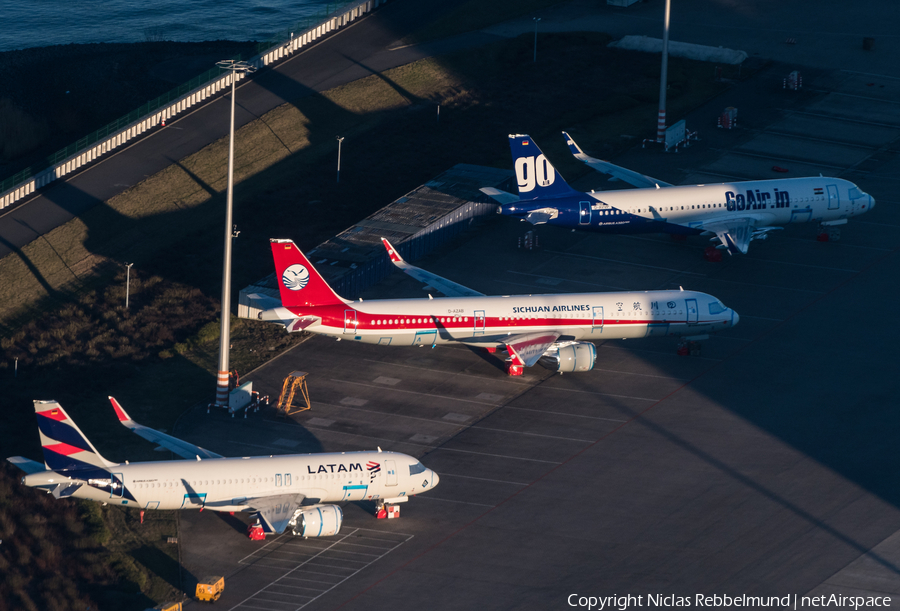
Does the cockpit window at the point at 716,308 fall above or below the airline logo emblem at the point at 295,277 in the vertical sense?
below

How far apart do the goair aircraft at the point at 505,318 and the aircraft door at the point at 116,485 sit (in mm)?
20443

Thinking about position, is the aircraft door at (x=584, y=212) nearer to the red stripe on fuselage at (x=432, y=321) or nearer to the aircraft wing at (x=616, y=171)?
the aircraft wing at (x=616, y=171)

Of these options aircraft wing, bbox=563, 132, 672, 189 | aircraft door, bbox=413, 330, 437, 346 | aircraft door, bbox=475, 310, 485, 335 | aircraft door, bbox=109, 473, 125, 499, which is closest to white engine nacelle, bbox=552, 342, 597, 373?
aircraft door, bbox=475, 310, 485, 335

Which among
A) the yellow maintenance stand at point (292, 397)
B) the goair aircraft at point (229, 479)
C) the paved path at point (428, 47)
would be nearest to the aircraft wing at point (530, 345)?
the yellow maintenance stand at point (292, 397)

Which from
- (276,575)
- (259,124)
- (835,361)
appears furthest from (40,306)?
(835,361)

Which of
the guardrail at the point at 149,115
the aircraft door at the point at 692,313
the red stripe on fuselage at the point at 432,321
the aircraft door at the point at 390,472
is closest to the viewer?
the aircraft door at the point at 390,472

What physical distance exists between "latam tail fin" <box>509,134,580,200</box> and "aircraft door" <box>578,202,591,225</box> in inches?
55.9

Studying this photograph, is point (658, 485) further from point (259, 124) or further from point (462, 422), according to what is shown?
point (259, 124)

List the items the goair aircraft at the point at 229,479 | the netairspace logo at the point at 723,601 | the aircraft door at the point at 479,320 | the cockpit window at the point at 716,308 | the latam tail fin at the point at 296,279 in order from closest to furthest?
the netairspace logo at the point at 723,601 → the goair aircraft at the point at 229,479 → the latam tail fin at the point at 296,279 → the aircraft door at the point at 479,320 → the cockpit window at the point at 716,308

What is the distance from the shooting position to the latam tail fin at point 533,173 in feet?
329

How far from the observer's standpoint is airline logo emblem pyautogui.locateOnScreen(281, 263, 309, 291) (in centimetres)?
8131

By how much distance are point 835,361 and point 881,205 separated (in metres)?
32.9

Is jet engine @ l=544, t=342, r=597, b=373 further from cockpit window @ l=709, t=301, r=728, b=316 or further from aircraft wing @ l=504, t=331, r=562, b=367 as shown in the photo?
cockpit window @ l=709, t=301, r=728, b=316

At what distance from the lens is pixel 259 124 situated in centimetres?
13012
